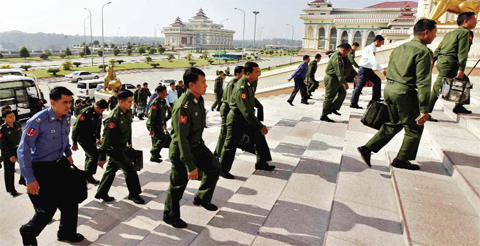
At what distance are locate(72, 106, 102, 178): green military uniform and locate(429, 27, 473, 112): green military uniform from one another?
17.9 ft

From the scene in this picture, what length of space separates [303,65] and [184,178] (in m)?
6.58

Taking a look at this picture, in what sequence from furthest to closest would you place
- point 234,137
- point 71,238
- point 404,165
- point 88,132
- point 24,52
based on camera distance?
point 24,52 < point 88,132 < point 234,137 < point 404,165 < point 71,238

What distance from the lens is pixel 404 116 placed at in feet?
12.3

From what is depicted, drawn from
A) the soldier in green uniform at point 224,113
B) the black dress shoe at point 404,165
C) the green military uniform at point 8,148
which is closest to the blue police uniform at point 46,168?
the soldier in green uniform at point 224,113

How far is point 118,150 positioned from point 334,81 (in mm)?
4609

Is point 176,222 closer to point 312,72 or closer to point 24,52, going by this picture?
point 312,72

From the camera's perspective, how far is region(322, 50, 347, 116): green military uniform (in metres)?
6.68

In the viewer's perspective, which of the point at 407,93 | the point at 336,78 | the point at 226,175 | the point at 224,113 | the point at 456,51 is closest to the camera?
A: the point at 407,93

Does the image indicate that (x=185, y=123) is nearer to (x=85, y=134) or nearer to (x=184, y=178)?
(x=184, y=178)

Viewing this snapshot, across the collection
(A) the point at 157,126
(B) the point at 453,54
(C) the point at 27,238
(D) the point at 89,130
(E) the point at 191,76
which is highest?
(B) the point at 453,54

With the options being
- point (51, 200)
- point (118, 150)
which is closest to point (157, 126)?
point (118, 150)

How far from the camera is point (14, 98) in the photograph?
13.5m

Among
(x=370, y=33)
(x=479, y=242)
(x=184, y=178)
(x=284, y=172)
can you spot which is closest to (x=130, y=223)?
(x=184, y=178)

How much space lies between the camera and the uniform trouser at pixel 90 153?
5.26 meters
